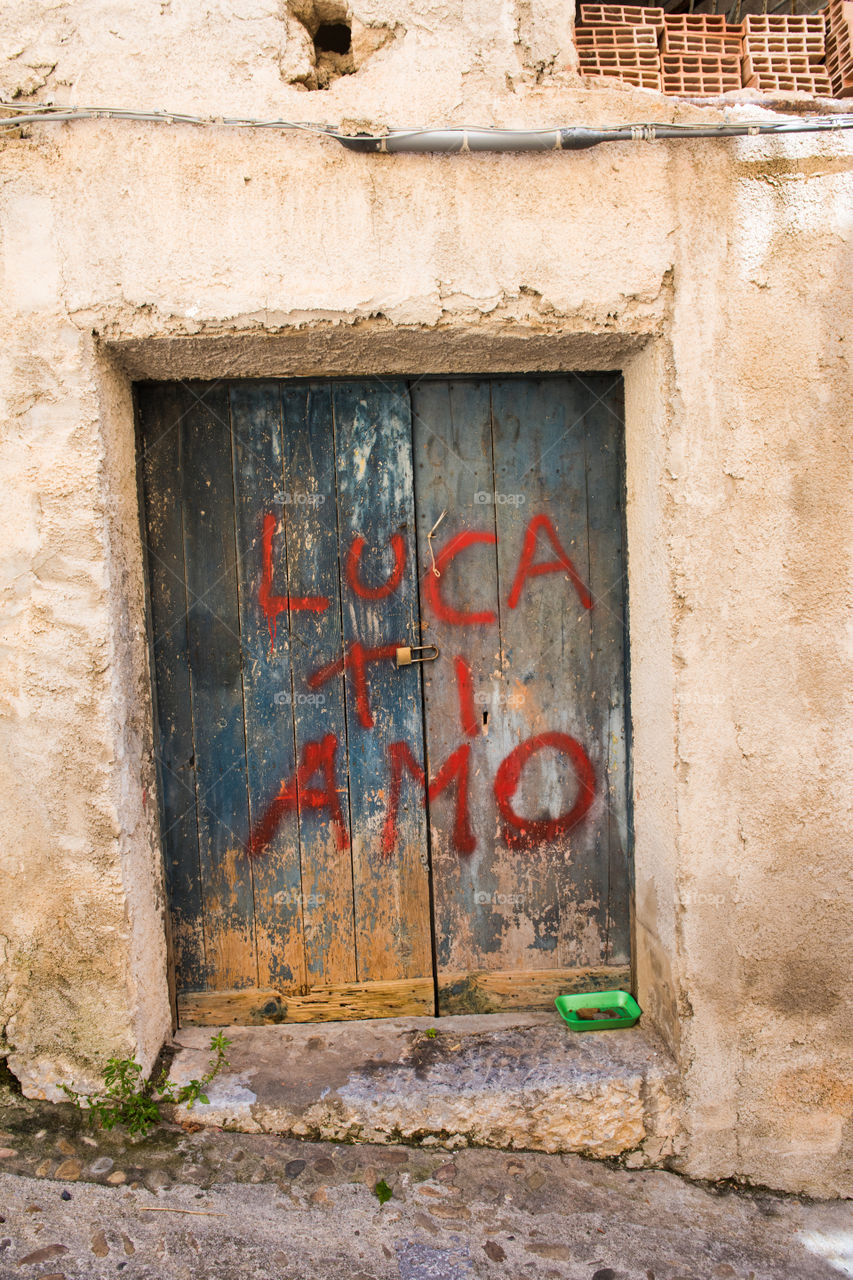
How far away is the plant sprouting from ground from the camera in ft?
6.64

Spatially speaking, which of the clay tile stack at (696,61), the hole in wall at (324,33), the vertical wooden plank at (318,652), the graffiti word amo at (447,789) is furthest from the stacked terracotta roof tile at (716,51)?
the graffiti word amo at (447,789)

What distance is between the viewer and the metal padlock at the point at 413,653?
92.2 inches

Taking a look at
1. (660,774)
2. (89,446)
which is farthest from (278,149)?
(660,774)

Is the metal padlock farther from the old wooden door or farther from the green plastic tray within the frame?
the green plastic tray

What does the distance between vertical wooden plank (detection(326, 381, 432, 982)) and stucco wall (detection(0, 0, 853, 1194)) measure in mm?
214

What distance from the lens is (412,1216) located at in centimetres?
194

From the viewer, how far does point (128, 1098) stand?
204 centimetres

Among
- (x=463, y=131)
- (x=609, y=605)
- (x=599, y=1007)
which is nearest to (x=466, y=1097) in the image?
(x=599, y=1007)

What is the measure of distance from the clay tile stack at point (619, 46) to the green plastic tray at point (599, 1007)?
2653 mm

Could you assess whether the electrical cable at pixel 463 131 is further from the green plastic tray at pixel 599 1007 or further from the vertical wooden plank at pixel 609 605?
the green plastic tray at pixel 599 1007

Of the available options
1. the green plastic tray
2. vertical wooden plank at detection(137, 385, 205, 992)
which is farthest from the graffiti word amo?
the green plastic tray

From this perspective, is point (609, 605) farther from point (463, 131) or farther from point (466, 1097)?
point (466, 1097)

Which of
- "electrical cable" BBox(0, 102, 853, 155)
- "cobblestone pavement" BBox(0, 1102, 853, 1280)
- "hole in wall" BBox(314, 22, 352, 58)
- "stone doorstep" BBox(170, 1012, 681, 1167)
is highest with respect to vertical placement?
"hole in wall" BBox(314, 22, 352, 58)

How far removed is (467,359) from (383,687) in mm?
1007
